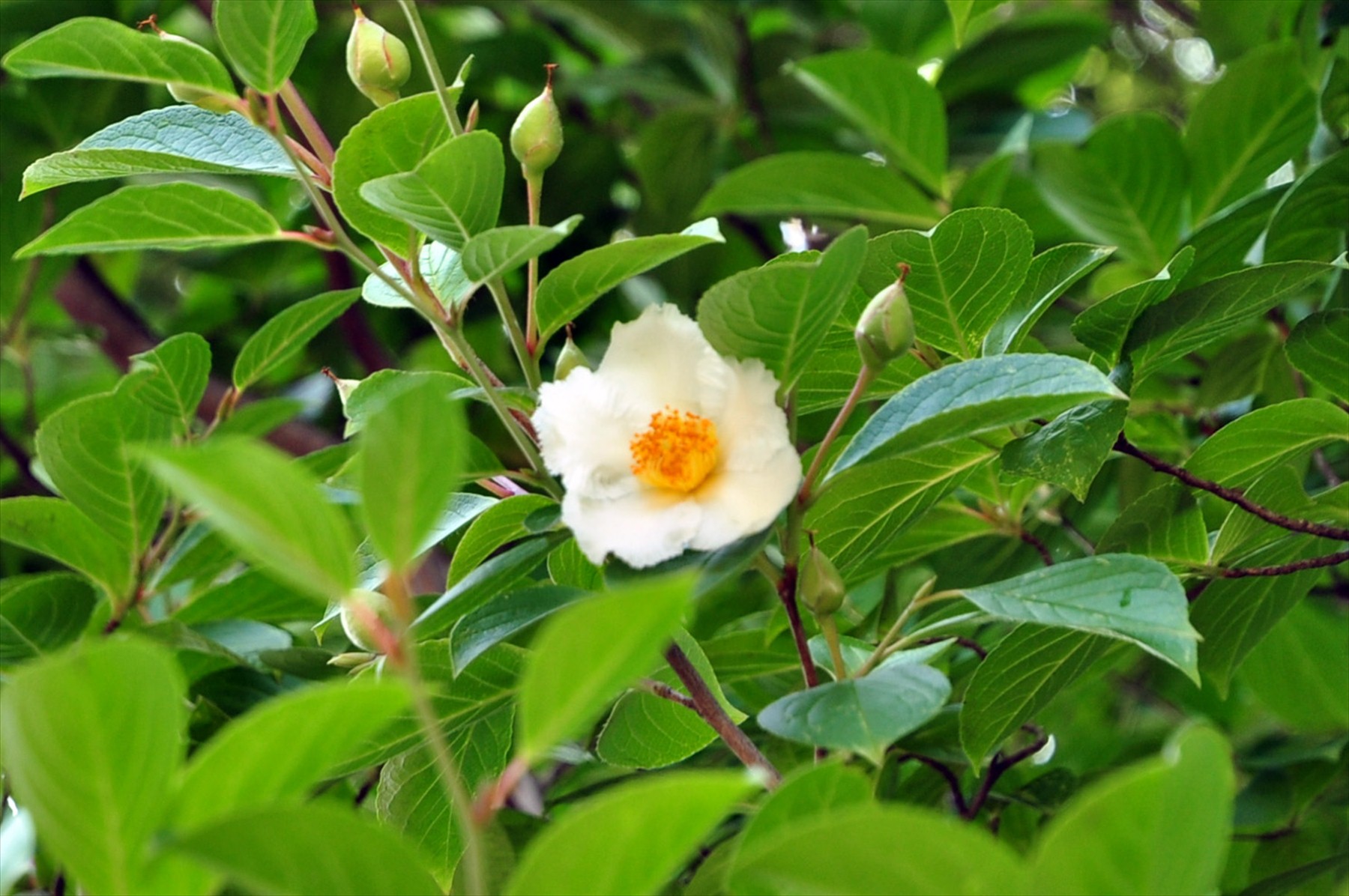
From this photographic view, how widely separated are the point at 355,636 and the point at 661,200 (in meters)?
0.88

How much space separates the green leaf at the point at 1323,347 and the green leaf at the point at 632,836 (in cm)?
47

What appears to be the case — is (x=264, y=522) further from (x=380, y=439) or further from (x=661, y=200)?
(x=661, y=200)

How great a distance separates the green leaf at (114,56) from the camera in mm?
510

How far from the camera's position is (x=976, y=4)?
761 mm

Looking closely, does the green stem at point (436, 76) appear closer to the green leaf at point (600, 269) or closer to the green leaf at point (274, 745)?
the green leaf at point (600, 269)

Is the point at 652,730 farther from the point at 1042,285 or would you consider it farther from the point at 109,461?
the point at 109,461

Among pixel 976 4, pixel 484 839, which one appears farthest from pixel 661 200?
pixel 484 839

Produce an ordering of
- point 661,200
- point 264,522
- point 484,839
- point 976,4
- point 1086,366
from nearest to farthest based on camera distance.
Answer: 1. point 264,522
2. point 1086,366
3. point 484,839
4. point 976,4
5. point 661,200

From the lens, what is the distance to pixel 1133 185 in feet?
3.55

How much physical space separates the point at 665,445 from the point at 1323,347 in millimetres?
376

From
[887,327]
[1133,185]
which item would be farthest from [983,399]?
[1133,185]

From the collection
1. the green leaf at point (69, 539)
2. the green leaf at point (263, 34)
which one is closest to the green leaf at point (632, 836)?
the green leaf at point (263, 34)

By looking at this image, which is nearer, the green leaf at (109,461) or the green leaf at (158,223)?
the green leaf at (158,223)

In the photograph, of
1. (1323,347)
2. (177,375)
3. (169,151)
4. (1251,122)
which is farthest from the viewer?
(1251,122)
